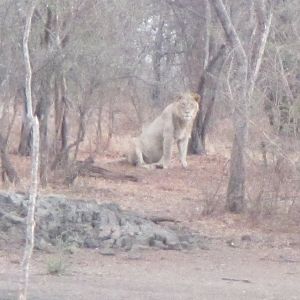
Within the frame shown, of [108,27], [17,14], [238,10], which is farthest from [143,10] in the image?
[17,14]

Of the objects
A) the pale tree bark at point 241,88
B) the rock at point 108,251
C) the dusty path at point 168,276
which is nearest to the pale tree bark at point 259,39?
the pale tree bark at point 241,88

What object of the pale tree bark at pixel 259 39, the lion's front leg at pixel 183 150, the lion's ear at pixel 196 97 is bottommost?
the lion's front leg at pixel 183 150

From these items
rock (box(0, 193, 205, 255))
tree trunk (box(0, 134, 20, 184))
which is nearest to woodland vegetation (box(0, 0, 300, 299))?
tree trunk (box(0, 134, 20, 184))

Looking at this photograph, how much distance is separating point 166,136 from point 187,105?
2.39 ft

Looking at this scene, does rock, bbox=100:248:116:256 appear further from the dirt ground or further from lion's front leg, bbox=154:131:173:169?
lion's front leg, bbox=154:131:173:169

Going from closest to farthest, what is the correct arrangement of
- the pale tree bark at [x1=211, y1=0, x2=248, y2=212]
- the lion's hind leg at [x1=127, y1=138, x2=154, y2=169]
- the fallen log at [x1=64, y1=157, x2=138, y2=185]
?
the pale tree bark at [x1=211, y1=0, x2=248, y2=212]
the fallen log at [x1=64, y1=157, x2=138, y2=185]
the lion's hind leg at [x1=127, y1=138, x2=154, y2=169]

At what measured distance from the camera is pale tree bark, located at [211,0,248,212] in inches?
476

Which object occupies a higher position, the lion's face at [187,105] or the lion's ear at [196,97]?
the lion's ear at [196,97]

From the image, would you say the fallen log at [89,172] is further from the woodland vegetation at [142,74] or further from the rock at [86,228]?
the rock at [86,228]

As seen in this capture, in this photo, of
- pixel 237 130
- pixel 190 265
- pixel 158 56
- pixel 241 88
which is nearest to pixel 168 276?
pixel 190 265

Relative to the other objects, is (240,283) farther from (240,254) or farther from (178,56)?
(178,56)

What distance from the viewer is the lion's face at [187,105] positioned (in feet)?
64.2

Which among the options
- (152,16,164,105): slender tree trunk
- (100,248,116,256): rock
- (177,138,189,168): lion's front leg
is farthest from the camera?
(152,16,164,105): slender tree trunk

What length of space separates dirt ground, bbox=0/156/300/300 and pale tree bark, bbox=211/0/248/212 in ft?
0.77
